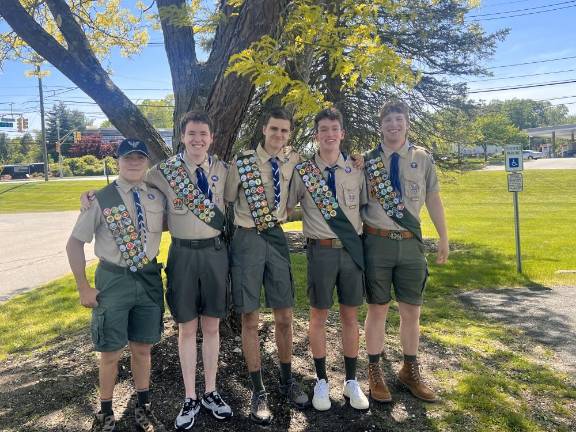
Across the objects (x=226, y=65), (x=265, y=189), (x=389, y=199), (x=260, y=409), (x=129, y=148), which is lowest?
(x=260, y=409)

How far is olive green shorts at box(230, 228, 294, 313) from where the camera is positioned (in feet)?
11.0

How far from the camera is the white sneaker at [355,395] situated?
344cm

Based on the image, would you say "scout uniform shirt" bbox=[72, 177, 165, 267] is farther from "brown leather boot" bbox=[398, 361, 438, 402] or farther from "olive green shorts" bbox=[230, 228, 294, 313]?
"brown leather boot" bbox=[398, 361, 438, 402]

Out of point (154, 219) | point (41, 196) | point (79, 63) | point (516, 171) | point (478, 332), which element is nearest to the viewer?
point (154, 219)

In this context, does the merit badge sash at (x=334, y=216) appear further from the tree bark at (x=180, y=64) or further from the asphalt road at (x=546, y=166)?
the asphalt road at (x=546, y=166)

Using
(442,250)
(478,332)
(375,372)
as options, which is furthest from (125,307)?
(478,332)

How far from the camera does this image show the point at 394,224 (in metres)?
3.54

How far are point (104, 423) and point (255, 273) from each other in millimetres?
1388

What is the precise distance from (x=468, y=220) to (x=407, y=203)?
16.7 meters

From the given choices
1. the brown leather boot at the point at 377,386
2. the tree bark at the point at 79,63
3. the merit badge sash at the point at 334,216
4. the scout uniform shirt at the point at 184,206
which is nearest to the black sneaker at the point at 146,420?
the scout uniform shirt at the point at 184,206

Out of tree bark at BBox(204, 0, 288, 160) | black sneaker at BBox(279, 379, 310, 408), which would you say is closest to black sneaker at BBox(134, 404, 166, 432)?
black sneaker at BBox(279, 379, 310, 408)

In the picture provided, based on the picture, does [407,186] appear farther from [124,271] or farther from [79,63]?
[79,63]

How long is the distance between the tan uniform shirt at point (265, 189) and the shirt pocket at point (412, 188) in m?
0.87

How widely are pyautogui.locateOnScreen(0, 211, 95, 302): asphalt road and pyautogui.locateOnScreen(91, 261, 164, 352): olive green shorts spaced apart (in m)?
6.35
